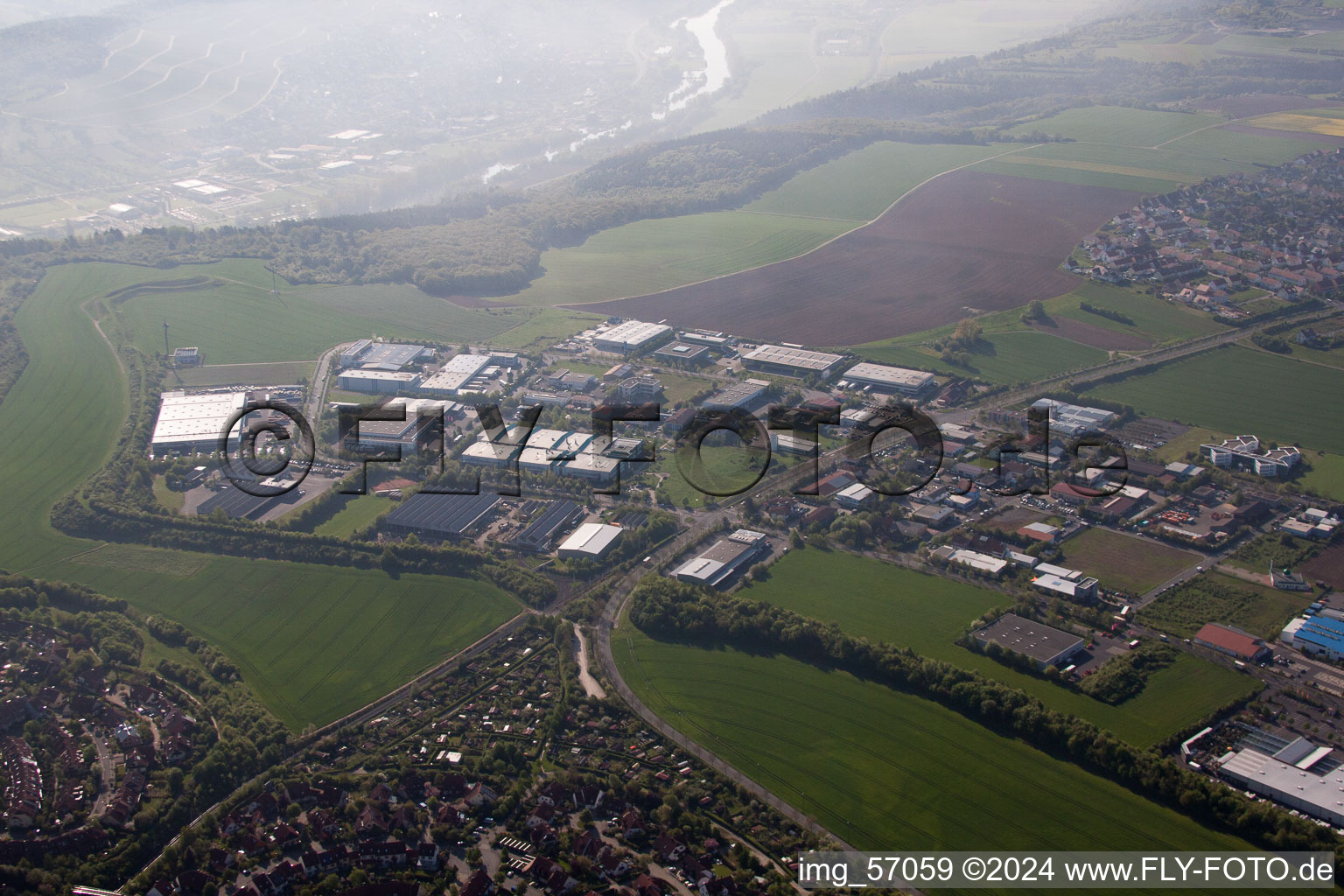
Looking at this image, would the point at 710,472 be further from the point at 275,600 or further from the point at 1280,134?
the point at 1280,134

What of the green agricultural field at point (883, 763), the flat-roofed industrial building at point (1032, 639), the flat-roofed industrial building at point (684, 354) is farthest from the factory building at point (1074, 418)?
the green agricultural field at point (883, 763)

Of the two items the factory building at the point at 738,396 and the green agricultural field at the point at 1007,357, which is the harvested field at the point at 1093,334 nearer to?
the green agricultural field at the point at 1007,357

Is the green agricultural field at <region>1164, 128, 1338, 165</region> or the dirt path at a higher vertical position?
the green agricultural field at <region>1164, 128, 1338, 165</region>

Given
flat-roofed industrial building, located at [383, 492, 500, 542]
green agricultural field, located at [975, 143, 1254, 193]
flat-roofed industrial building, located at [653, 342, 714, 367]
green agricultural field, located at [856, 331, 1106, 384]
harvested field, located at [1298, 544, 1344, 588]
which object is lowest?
harvested field, located at [1298, 544, 1344, 588]

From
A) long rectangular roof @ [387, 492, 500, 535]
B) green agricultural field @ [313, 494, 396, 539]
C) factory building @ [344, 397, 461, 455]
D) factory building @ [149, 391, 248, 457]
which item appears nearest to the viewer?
long rectangular roof @ [387, 492, 500, 535]

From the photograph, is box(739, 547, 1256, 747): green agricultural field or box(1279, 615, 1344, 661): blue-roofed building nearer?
box(739, 547, 1256, 747): green agricultural field

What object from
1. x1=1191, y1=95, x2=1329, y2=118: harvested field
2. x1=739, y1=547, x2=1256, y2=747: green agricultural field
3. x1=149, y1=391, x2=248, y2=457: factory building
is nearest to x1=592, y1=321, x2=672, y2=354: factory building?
x1=149, y1=391, x2=248, y2=457: factory building

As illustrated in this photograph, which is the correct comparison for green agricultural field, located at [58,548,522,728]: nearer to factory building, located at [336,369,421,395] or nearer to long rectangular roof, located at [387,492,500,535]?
long rectangular roof, located at [387,492,500,535]
